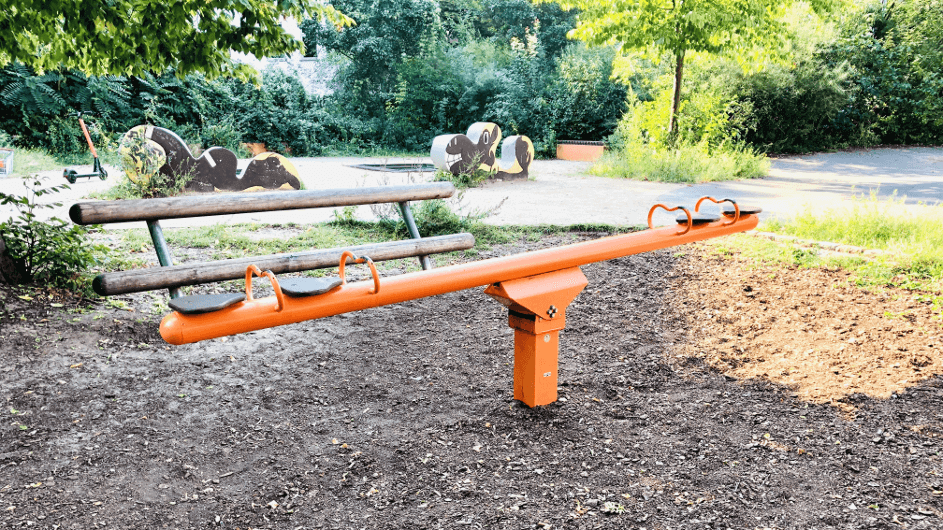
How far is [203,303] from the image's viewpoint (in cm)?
184

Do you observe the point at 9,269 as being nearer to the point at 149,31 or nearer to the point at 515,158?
the point at 149,31

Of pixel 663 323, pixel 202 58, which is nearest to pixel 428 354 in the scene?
pixel 663 323

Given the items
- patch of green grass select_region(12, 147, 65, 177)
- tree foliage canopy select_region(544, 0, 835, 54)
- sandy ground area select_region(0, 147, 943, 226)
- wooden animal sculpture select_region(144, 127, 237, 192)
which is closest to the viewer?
sandy ground area select_region(0, 147, 943, 226)

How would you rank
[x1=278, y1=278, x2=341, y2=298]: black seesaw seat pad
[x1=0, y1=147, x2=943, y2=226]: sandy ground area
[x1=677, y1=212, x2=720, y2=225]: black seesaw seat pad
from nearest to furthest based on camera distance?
[x1=278, y1=278, x2=341, y2=298]: black seesaw seat pad → [x1=677, y1=212, x2=720, y2=225]: black seesaw seat pad → [x1=0, y1=147, x2=943, y2=226]: sandy ground area

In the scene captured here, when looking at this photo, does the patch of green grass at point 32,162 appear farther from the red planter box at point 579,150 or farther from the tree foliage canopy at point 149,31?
the red planter box at point 579,150

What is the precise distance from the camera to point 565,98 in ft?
58.5

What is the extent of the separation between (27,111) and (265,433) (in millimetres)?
15258

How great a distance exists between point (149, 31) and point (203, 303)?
2581mm

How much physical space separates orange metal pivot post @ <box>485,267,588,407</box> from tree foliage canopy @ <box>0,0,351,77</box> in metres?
2.31

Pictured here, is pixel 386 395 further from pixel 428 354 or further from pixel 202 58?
pixel 202 58

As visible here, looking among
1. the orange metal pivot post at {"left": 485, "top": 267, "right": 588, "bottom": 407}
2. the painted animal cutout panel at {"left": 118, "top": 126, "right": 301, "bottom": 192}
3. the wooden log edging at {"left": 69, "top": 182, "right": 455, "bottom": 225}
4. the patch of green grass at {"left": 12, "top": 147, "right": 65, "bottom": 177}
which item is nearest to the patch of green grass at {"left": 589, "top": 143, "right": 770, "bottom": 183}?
the painted animal cutout panel at {"left": 118, "top": 126, "right": 301, "bottom": 192}

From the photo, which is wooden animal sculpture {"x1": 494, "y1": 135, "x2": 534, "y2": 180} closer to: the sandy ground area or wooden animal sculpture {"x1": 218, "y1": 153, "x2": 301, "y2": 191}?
the sandy ground area

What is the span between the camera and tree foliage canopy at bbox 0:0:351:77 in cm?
354

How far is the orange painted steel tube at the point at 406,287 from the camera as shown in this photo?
1847mm
